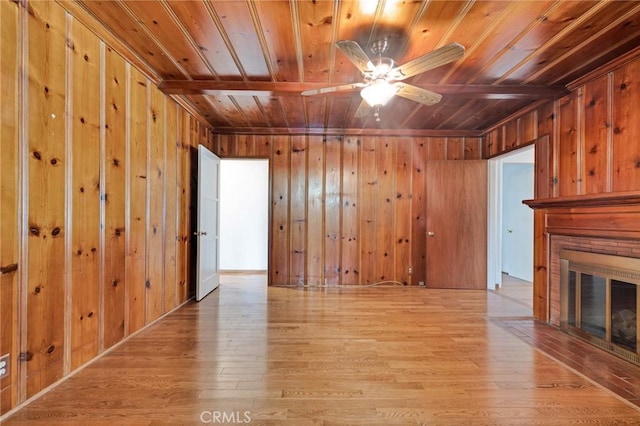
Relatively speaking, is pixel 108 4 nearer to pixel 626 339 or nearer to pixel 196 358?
pixel 196 358

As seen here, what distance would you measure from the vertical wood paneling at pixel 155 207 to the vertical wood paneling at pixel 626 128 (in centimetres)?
418

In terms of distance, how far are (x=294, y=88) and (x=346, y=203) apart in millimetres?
2118

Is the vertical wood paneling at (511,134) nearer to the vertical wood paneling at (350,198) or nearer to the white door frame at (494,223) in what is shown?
the white door frame at (494,223)

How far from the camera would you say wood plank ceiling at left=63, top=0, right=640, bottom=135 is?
177 cm

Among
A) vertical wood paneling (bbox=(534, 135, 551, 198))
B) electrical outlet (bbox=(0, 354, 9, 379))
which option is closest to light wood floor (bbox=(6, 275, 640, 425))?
electrical outlet (bbox=(0, 354, 9, 379))

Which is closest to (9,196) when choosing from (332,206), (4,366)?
(4,366)

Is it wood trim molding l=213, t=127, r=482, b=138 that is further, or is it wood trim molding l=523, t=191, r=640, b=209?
wood trim molding l=213, t=127, r=482, b=138

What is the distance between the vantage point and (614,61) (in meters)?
2.29

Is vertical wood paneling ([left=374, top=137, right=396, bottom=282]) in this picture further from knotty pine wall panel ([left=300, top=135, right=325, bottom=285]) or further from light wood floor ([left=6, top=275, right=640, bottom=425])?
light wood floor ([left=6, top=275, right=640, bottom=425])

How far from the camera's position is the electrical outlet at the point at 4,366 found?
1462 mm

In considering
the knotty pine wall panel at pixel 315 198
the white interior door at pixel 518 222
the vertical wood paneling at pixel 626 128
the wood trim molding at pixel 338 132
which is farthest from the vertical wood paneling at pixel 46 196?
the white interior door at pixel 518 222

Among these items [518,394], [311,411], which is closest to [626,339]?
[518,394]

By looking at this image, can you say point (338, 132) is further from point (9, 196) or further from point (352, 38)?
point (9, 196)

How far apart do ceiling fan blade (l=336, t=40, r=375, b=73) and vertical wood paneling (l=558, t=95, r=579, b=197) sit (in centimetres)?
229
